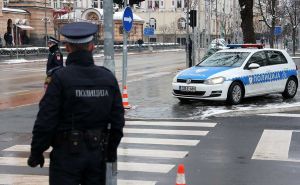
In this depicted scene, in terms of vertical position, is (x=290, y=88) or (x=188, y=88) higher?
(x=188, y=88)

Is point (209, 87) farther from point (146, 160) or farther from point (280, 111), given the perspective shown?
point (146, 160)

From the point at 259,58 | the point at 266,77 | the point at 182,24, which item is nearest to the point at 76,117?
the point at 266,77

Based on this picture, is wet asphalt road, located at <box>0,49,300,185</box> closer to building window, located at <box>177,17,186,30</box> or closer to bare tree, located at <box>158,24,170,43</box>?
building window, located at <box>177,17,186,30</box>

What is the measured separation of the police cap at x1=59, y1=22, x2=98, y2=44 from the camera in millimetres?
4234

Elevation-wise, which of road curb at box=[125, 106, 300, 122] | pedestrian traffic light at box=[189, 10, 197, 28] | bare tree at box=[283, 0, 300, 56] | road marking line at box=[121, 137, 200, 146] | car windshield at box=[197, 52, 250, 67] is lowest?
road marking line at box=[121, 137, 200, 146]

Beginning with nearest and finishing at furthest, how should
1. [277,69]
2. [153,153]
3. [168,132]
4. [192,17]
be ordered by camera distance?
1. [153,153]
2. [168,132]
3. [277,69]
4. [192,17]

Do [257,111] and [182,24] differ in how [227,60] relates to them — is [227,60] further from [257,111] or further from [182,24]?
[182,24]

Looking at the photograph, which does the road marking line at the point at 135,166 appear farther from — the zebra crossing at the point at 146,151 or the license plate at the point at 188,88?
the license plate at the point at 188,88

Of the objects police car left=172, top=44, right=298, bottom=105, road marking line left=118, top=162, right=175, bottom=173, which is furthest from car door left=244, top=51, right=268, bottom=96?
road marking line left=118, top=162, right=175, bottom=173

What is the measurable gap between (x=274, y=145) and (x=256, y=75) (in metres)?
6.06

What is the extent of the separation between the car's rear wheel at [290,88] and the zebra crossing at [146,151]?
17.4 feet

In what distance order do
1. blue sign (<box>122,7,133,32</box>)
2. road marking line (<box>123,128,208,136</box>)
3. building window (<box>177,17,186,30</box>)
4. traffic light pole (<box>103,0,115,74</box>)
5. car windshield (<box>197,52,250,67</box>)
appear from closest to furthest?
traffic light pole (<box>103,0,115,74</box>), road marking line (<box>123,128,208,136</box>), blue sign (<box>122,7,133,32</box>), car windshield (<box>197,52,250,67</box>), building window (<box>177,17,186,30</box>)

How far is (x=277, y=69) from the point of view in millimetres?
16234

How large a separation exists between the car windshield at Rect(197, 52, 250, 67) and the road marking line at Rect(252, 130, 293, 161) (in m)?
4.77
